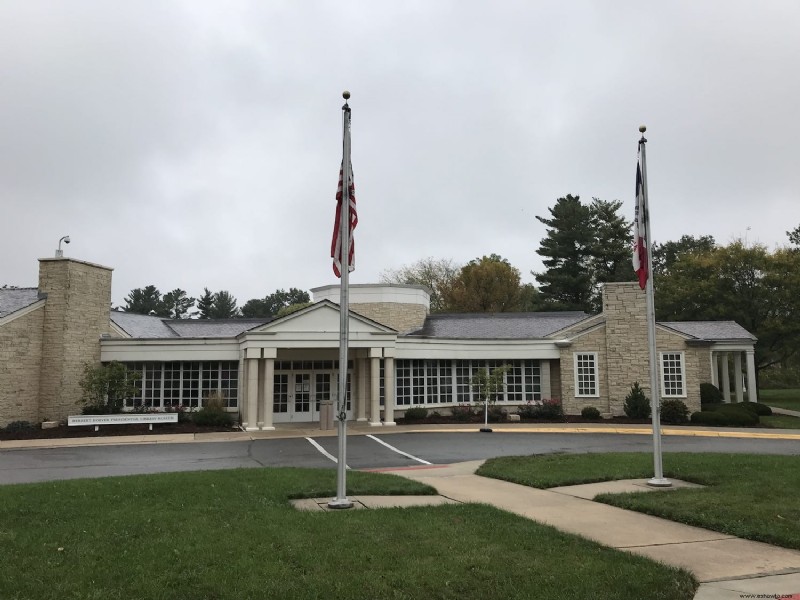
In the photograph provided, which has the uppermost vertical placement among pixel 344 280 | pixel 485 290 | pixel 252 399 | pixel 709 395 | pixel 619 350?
pixel 485 290

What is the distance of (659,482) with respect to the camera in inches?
432

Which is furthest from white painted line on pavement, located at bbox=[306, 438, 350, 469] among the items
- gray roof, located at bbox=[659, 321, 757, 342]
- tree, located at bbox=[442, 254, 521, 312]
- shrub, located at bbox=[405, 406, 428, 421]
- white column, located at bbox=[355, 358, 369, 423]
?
tree, located at bbox=[442, 254, 521, 312]

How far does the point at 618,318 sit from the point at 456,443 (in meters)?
12.5

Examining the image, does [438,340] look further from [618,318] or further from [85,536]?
[85,536]

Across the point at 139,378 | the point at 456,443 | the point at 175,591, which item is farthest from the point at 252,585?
the point at 139,378

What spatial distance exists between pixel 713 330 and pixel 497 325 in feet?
34.7

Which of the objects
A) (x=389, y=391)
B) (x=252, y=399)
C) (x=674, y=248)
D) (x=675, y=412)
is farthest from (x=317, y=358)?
(x=674, y=248)

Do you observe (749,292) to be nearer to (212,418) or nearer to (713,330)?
(713,330)

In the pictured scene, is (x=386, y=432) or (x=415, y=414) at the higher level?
(x=415, y=414)

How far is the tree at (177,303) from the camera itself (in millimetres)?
95769

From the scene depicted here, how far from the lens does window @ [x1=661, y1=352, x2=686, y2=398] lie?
27.3 metres

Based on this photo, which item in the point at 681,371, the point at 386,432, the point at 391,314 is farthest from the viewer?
the point at 391,314

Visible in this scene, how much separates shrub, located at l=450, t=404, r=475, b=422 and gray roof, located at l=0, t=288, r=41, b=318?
17.8 meters

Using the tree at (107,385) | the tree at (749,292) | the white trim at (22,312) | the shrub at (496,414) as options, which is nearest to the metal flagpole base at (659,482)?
the shrub at (496,414)
